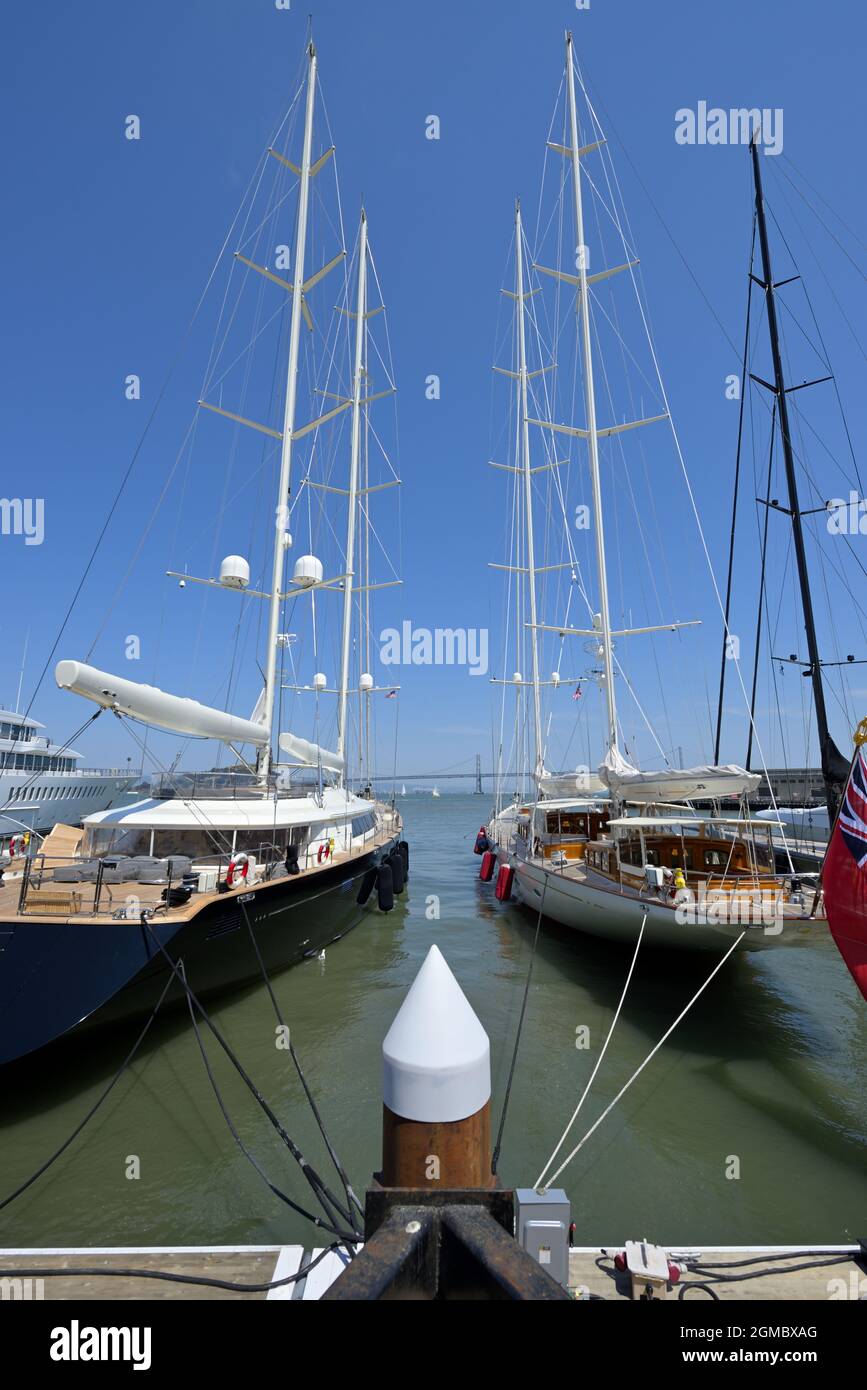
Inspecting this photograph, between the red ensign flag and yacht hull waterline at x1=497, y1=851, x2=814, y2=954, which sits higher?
the red ensign flag

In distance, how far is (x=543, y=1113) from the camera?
755cm

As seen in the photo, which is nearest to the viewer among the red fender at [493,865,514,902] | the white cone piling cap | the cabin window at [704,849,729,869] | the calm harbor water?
the white cone piling cap

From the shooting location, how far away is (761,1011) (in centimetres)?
1080

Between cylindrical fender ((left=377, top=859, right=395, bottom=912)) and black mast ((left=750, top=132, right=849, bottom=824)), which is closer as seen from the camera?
→ black mast ((left=750, top=132, right=849, bottom=824))

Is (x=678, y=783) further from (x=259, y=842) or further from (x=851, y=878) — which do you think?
(x=259, y=842)

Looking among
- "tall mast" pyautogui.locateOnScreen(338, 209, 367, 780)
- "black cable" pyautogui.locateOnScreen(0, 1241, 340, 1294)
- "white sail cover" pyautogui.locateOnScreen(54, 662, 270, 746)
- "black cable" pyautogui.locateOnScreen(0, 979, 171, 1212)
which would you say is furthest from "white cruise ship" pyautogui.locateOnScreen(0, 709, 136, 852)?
"black cable" pyautogui.locateOnScreen(0, 1241, 340, 1294)

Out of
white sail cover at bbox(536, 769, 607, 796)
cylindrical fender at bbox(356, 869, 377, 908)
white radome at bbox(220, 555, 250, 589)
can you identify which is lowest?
cylindrical fender at bbox(356, 869, 377, 908)

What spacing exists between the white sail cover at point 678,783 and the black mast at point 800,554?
2.54m

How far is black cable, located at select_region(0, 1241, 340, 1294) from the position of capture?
3.35m

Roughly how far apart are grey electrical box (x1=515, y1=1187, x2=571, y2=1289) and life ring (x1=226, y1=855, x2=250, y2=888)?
677 centimetres

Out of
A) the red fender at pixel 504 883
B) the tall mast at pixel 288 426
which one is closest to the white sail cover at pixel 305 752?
the tall mast at pixel 288 426

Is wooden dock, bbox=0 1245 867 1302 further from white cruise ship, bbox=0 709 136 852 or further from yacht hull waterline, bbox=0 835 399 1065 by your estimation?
white cruise ship, bbox=0 709 136 852

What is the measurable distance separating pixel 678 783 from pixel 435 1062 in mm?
11072
